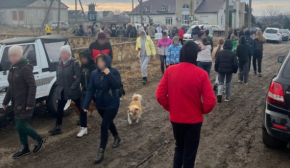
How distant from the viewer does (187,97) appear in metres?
4.10

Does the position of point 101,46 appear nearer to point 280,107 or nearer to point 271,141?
point 271,141

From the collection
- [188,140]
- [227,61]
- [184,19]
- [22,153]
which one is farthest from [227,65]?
[184,19]

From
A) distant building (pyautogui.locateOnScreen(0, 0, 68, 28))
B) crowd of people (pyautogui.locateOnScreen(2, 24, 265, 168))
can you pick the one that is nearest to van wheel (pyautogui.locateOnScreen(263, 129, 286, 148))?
crowd of people (pyautogui.locateOnScreen(2, 24, 265, 168))

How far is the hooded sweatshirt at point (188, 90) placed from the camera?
4066mm

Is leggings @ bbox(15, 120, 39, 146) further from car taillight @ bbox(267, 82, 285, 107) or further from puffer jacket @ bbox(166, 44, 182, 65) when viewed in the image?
puffer jacket @ bbox(166, 44, 182, 65)

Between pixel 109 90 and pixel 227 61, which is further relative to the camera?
pixel 227 61

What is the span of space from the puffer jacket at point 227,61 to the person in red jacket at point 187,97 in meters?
5.25

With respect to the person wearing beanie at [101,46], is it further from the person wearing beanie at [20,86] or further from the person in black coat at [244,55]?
the person in black coat at [244,55]

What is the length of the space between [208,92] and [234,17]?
2505 inches

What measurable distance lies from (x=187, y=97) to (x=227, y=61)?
5495 mm

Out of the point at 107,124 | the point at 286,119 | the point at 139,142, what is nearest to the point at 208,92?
the point at 286,119

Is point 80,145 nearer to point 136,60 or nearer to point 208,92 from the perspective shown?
point 208,92

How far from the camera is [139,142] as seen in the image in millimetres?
6438

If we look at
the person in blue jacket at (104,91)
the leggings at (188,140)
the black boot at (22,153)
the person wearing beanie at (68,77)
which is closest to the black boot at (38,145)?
the black boot at (22,153)
